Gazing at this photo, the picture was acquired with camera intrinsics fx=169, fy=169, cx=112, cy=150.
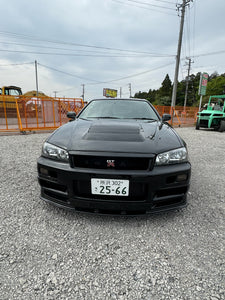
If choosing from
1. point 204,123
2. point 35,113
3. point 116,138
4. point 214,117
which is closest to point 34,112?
point 35,113

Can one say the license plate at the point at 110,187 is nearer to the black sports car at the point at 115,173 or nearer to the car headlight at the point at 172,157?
the black sports car at the point at 115,173

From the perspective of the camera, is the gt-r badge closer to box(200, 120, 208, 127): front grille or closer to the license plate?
the license plate

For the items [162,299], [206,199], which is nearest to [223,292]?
[162,299]

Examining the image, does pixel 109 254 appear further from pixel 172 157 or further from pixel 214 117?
pixel 214 117

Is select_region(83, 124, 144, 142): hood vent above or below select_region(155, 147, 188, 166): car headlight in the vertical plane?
above

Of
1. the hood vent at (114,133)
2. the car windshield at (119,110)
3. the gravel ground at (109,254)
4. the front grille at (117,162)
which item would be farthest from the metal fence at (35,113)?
the front grille at (117,162)

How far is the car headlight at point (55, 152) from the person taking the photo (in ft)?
5.21

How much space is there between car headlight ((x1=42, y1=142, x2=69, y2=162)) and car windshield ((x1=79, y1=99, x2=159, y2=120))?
3.16 ft

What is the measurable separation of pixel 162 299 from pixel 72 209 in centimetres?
95

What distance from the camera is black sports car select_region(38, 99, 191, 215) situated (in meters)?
1.46

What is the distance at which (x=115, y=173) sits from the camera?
4.73ft

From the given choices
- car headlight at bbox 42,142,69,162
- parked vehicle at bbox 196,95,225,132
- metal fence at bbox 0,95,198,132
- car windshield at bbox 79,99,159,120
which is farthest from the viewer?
parked vehicle at bbox 196,95,225,132

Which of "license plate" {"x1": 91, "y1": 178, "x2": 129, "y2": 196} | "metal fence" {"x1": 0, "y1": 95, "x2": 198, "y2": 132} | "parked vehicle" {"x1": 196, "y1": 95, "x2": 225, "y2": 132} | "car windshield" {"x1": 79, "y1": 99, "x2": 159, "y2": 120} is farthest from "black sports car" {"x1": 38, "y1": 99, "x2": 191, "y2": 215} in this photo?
"parked vehicle" {"x1": 196, "y1": 95, "x2": 225, "y2": 132}

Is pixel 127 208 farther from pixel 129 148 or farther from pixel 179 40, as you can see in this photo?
pixel 179 40
